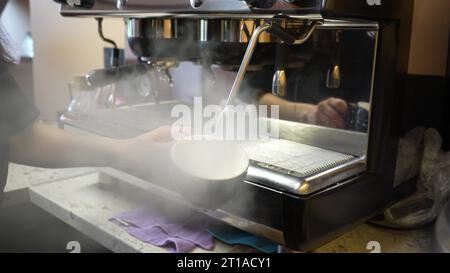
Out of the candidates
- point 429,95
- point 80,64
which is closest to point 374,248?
point 429,95

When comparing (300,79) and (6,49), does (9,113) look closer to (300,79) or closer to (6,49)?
(6,49)

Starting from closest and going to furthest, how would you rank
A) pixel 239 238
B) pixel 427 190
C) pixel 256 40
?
pixel 256 40 → pixel 239 238 → pixel 427 190

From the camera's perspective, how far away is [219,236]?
69 cm

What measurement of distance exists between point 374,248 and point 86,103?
0.66 meters

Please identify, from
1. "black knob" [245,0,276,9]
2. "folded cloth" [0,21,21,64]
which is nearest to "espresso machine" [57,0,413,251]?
"black knob" [245,0,276,9]

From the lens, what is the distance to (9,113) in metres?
0.61

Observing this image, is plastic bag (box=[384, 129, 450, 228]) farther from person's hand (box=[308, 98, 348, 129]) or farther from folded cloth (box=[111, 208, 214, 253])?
folded cloth (box=[111, 208, 214, 253])

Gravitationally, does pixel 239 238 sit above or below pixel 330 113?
below

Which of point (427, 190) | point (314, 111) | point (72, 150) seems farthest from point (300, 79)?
point (72, 150)

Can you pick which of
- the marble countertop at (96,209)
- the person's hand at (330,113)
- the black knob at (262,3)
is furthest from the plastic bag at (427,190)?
the black knob at (262,3)

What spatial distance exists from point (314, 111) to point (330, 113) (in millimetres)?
37

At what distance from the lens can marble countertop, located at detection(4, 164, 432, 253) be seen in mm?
688
